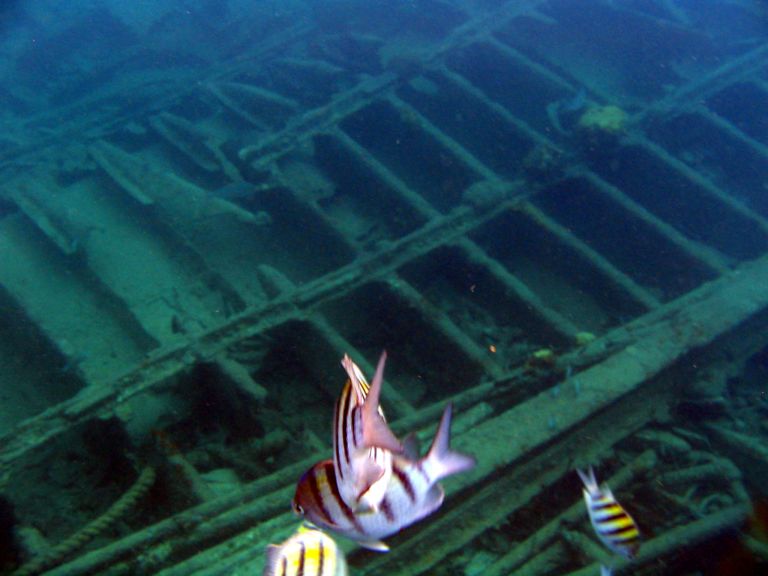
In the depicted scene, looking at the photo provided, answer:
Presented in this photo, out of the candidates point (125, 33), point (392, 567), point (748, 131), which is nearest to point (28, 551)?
point (392, 567)

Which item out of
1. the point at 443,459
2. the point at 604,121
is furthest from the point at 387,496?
the point at 604,121

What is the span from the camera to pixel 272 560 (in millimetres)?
1781

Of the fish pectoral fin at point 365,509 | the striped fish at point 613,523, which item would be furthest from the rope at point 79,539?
the striped fish at point 613,523

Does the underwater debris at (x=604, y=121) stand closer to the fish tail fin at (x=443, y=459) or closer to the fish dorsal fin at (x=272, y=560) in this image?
the fish tail fin at (x=443, y=459)

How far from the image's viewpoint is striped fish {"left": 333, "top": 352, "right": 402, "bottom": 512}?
50.7 inches

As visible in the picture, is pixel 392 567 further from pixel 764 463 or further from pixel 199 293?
pixel 199 293

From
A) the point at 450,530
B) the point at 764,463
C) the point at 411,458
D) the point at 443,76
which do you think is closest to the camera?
the point at 411,458

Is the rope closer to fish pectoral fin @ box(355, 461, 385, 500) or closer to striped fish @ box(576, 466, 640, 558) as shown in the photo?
fish pectoral fin @ box(355, 461, 385, 500)

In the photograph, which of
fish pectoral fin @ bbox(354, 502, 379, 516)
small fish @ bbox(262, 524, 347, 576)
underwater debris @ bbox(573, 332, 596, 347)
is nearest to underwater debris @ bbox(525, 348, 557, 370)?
underwater debris @ bbox(573, 332, 596, 347)

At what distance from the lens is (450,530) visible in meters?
3.22

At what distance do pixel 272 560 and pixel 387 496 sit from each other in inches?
20.6

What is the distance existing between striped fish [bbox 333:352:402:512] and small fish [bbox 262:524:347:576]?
447 millimetres

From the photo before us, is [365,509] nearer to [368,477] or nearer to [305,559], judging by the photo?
[368,477]

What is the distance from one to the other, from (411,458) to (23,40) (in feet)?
47.6
